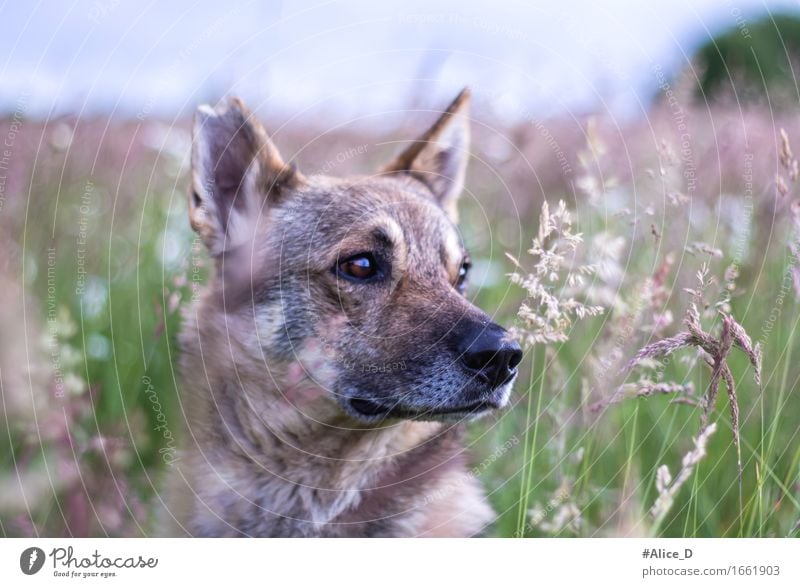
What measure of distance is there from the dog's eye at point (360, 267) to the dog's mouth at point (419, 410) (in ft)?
1.51

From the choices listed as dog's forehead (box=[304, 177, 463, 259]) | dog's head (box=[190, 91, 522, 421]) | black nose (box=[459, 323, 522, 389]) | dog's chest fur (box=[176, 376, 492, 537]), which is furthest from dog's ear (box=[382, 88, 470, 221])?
dog's chest fur (box=[176, 376, 492, 537])

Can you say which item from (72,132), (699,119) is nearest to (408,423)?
(72,132)

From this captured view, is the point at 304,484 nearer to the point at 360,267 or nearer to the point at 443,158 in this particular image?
the point at 360,267

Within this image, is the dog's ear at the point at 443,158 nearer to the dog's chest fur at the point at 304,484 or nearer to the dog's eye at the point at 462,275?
the dog's eye at the point at 462,275

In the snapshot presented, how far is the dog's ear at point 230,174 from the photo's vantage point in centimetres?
291

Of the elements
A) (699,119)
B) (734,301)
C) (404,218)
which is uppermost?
(699,119)

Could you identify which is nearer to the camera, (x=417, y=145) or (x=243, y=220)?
(x=243, y=220)

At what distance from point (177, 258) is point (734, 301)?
8.75 feet

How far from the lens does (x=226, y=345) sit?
313 cm

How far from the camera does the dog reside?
9.62ft

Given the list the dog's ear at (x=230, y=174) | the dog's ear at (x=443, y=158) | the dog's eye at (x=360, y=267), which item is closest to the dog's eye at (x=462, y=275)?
the dog's ear at (x=443, y=158)

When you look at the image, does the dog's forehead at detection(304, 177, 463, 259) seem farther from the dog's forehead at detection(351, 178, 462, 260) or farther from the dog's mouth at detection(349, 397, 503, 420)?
the dog's mouth at detection(349, 397, 503, 420)

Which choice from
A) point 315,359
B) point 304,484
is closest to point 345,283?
point 315,359

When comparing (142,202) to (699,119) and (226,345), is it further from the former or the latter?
(699,119)
